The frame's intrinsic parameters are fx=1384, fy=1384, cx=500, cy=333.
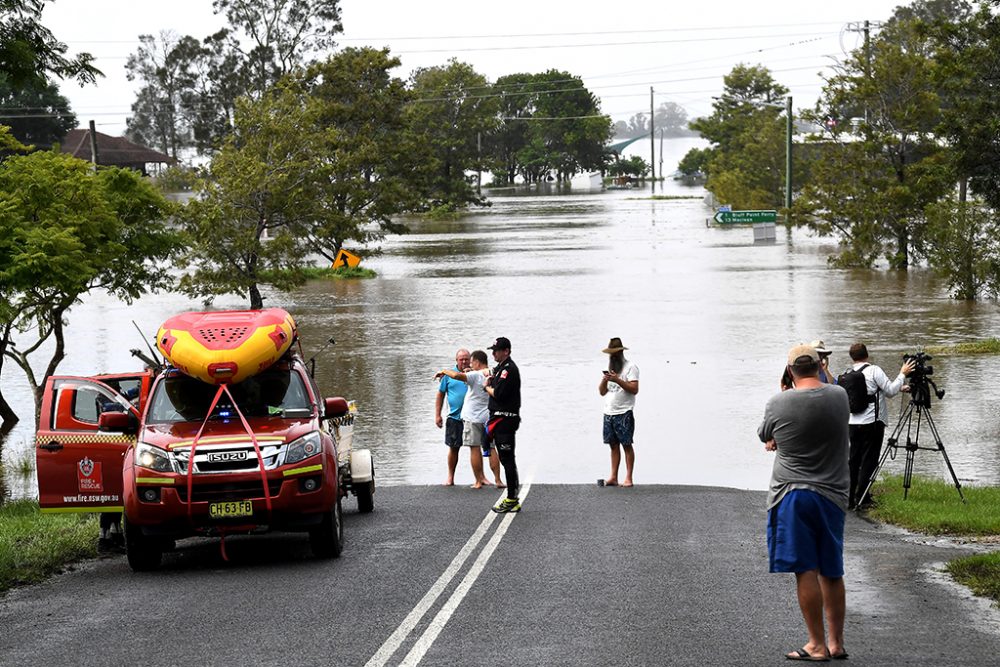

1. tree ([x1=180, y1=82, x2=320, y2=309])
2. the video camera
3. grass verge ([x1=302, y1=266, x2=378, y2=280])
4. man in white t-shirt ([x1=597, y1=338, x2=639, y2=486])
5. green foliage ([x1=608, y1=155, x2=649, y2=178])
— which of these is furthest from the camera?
green foliage ([x1=608, y1=155, x2=649, y2=178])

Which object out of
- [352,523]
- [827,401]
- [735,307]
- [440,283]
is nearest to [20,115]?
[440,283]

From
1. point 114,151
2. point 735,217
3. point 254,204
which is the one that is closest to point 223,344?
point 254,204

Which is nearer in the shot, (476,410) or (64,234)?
(476,410)

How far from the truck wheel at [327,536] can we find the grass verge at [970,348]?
2234 centimetres

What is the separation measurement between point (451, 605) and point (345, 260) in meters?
48.7

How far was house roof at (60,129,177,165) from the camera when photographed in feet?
378

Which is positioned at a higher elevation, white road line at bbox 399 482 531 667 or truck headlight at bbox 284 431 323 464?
truck headlight at bbox 284 431 323 464

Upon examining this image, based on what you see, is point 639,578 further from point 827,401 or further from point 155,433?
point 155,433

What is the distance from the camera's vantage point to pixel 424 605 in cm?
923

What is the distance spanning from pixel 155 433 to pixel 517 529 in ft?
11.4

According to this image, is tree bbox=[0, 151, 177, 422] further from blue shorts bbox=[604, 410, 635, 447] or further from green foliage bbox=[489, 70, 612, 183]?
green foliage bbox=[489, 70, 612, 183]

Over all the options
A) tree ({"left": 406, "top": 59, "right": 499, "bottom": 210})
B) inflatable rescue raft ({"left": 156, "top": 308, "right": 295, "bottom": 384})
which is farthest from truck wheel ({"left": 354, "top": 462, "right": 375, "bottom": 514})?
tree ({"left": 406, "top": 59, "right": 499, "bottom": 210})

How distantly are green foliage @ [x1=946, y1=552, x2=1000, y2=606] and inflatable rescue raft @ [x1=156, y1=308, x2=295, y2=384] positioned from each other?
19.1 feet

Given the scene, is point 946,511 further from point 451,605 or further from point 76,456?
point 76,456
